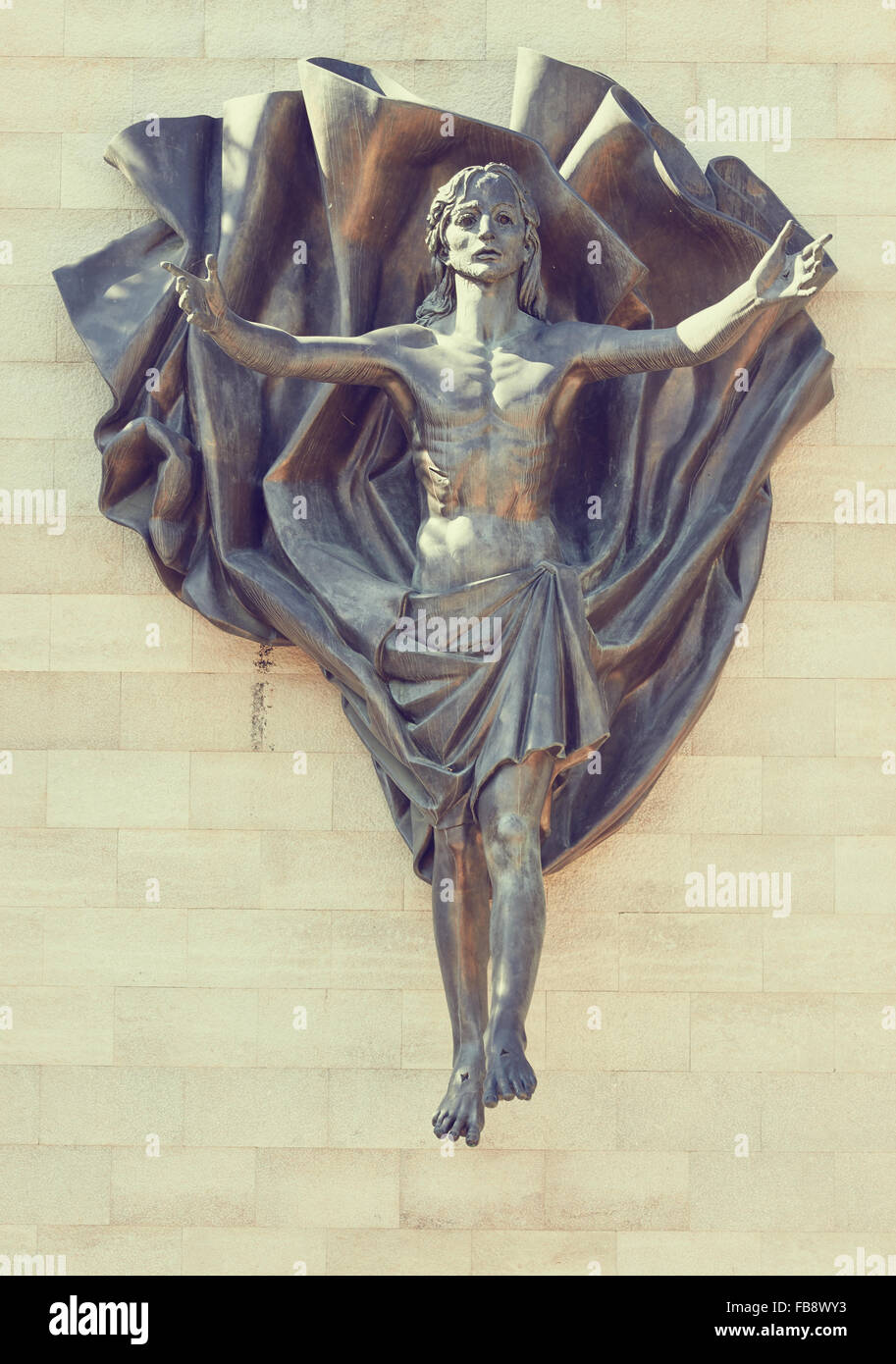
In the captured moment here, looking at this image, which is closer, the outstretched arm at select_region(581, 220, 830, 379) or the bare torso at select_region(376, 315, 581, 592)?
the outstretched arm at select_region(581, 220, 830, 379)

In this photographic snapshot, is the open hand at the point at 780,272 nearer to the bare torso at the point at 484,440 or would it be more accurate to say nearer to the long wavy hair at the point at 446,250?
the bare torso at the point at 484,440

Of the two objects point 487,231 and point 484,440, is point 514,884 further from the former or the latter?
point 487,231

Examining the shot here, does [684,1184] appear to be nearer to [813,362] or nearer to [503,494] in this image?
[503,494]

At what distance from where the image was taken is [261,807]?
23.8 ft

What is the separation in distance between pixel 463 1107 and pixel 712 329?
263 cm

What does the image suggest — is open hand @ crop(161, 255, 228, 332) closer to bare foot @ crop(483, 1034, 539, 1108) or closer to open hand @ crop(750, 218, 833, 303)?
open hand @ crop(750, 218, 833, 303)

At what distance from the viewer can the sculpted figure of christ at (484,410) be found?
6539mm

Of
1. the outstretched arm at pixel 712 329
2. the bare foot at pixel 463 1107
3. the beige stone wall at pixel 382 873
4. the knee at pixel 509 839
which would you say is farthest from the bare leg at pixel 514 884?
the outstretched arm at pixel 712 329

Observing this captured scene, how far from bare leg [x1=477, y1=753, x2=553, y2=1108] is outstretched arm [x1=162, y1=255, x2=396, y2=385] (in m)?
1.46

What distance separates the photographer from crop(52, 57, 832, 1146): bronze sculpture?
261 inches

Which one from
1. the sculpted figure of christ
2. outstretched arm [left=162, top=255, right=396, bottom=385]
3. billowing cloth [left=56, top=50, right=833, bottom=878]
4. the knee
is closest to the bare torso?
the sculpted figure of christ

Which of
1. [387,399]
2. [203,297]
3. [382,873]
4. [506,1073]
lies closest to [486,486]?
[387,399]

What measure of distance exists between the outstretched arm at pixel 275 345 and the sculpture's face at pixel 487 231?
42 centimetres

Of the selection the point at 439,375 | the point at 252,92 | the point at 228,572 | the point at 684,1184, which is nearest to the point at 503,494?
the point at 439,375
